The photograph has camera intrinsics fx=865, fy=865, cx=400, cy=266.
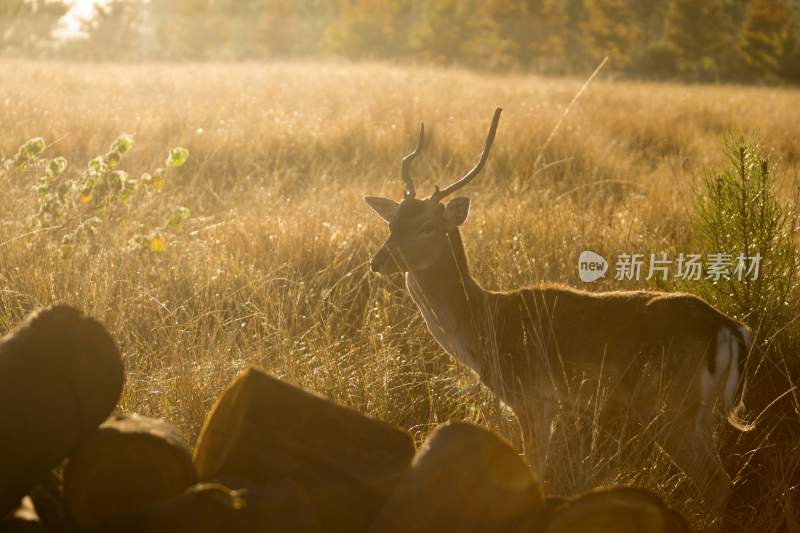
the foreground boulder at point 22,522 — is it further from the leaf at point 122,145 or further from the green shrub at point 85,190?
the leaf at point 122,145

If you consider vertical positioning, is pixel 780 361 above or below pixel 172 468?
below

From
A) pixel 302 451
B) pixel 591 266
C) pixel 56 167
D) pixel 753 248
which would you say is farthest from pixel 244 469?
pixel 591 266

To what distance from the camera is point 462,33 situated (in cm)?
3291

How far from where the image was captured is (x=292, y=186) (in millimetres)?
8062

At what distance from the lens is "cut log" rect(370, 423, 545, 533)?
7.41 ft

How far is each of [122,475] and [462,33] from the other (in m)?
32.2

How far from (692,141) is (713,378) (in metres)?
6.74

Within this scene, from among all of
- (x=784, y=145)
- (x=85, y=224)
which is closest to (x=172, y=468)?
(x=85, y=224)

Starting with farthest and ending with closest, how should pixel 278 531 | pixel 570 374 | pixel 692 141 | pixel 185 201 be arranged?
pixel 692 141
pixel 185 201
pixel 570 374
pixel 278 531

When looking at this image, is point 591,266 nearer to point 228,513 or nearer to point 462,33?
point 228,513

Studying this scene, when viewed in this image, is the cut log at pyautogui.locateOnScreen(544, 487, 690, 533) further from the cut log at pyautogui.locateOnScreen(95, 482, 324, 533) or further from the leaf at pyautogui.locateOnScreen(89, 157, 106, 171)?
the leaf at pyautogui.locateOnScreen(89, 157, 106, 171)

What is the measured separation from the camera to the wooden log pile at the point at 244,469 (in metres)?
2.14

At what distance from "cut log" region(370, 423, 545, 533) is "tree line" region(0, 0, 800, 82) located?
45.0ft

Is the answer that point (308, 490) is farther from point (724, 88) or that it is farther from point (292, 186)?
point (724, 88)
